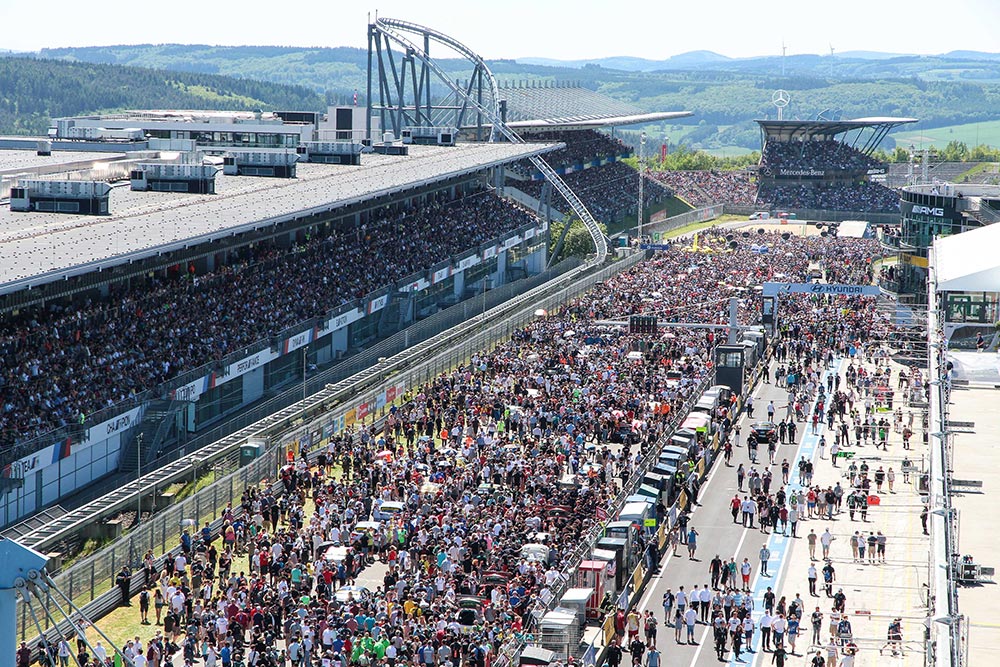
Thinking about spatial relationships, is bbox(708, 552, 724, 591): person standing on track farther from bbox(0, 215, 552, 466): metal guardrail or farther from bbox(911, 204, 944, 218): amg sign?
bbox(911, 204, 944, 218): amg sign

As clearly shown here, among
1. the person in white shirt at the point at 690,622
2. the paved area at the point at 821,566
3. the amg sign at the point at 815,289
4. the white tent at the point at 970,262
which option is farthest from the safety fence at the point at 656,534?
the white tent at the point at 970,262

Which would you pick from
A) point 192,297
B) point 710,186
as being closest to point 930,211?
point 192,297

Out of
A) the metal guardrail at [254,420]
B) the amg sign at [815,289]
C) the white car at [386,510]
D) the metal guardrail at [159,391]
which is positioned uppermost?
the amg sign at [815,289]

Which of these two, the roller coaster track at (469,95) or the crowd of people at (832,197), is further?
the crowd of people at (832,197)

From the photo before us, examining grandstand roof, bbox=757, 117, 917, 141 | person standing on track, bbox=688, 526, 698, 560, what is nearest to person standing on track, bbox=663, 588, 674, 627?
person standing on track, bbox=688, 526, 698, 560

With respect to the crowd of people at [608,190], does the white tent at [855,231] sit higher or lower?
lower

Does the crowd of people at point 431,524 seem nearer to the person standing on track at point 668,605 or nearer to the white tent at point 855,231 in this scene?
the person standing on track at point 668,605

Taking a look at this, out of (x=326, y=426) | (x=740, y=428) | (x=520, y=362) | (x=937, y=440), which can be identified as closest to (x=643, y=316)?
(x=520, y=362)
